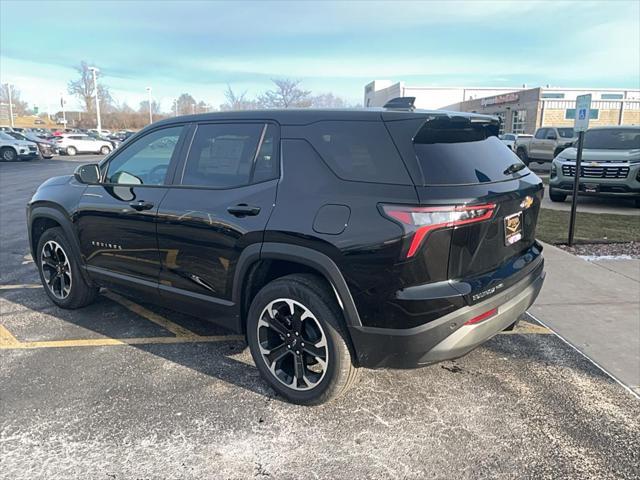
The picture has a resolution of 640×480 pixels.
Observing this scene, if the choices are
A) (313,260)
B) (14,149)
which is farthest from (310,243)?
(14,149)

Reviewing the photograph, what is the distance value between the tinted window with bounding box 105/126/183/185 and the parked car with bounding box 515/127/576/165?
785 inches

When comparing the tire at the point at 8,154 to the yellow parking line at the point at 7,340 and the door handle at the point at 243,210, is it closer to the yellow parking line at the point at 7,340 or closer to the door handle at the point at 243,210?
the yellow parking line at the point at 7,340

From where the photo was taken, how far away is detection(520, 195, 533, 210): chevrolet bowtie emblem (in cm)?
309

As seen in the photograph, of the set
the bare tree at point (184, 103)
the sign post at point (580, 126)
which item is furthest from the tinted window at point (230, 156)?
the bare tree at point (184, 103)

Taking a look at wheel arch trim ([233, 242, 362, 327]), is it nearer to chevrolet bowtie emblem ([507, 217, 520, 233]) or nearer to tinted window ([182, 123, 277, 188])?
tinted window ([182, 123, 277, 188])

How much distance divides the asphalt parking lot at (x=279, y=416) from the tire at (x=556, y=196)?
8.71 metres

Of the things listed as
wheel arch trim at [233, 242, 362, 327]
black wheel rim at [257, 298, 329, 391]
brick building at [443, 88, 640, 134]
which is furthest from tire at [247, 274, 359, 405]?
brick building at [443, 88, 640, 134]

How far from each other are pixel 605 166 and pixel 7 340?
1123 centimetres

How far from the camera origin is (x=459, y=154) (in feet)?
9.29

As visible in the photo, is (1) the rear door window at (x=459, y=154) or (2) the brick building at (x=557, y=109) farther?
(2) the brick building at (x=557, y=109)

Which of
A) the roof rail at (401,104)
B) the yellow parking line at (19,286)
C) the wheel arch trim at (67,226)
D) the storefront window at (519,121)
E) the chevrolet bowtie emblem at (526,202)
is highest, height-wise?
the storefront window at (519,121)

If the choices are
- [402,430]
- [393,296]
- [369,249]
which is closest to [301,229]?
[369,249]

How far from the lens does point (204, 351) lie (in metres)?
3.86

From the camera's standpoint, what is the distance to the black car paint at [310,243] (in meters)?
2.57
